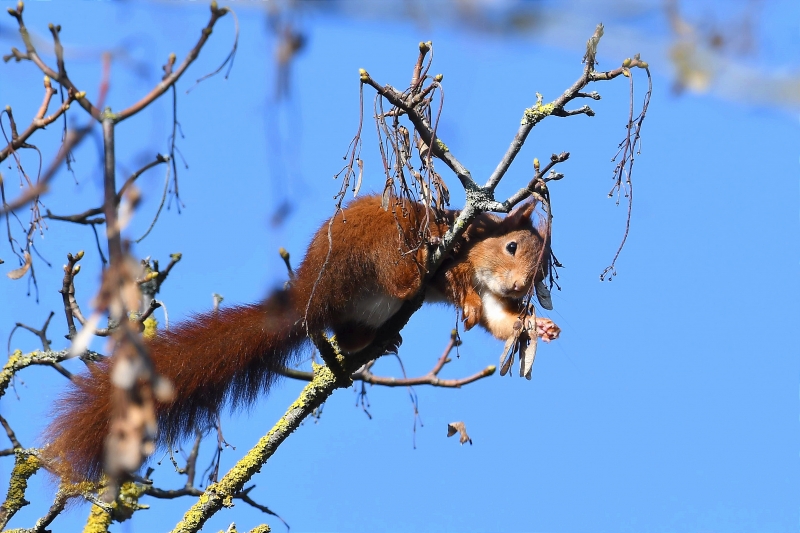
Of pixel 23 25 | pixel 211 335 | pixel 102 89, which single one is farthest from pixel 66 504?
pixel 102 89

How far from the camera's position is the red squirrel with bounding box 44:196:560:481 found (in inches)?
158

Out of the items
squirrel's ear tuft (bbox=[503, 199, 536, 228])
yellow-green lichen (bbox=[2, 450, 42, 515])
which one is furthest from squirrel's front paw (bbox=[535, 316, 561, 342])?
yellow-green lichen (bbox=[2, 450, 42, 515])

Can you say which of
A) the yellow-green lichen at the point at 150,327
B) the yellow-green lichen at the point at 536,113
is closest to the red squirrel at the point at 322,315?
the yellow-green lichen at the point at 150,327

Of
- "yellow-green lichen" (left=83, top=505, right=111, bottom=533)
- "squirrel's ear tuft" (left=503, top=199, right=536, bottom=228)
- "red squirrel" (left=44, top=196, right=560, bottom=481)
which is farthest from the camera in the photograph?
"squirrel's ear tuft" (left=503, top=199, right=536, bottom=228)

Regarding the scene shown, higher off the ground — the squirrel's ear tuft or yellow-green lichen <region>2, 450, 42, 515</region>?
the squirrel's ear tuft

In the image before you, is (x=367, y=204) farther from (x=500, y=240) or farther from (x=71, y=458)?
(x=71, y=458)

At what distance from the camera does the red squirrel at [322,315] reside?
4012 mm

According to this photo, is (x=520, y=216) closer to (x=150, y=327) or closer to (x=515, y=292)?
(x=515, y=292)

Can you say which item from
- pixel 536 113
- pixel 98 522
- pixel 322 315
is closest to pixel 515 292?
pixel 322 315

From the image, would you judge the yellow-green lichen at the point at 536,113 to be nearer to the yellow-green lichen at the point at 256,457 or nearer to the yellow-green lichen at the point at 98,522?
the yellow-green lichen at the point at 256,457

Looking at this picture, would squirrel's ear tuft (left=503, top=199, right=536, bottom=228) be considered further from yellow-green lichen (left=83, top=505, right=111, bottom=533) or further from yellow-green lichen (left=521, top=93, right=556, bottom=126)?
yellow-green lichen (left=83, top=505, right=111, bottom=533)

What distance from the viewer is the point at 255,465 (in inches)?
145

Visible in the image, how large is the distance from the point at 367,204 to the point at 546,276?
111 cm

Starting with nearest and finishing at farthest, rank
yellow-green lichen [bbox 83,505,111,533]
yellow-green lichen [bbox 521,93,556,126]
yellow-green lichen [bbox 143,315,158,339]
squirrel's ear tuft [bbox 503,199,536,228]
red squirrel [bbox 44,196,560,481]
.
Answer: yellow-green lichen [bbox 521,93,556,126] < yellow-green lichen [bbox 83,505,111,533] < red squirrel [bbox 44,196,560,481] < yellow-green lichen [bbox 143,315,158,339] < squirrel's ear tuft [bbox 503,199,536,228]
